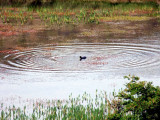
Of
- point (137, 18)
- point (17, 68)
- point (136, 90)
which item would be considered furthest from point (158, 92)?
point (137, 18)

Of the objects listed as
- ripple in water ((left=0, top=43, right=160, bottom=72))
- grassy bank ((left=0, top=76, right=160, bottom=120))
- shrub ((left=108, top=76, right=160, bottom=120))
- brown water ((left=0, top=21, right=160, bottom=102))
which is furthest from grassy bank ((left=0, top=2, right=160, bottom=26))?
shrub ((left=108, top=76, right=160, bottom=120))

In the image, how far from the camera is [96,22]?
29656mm

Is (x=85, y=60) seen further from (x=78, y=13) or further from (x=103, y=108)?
(x=78, y=13)

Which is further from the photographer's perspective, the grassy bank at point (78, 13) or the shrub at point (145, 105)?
the grassy bank at point (78, 13)

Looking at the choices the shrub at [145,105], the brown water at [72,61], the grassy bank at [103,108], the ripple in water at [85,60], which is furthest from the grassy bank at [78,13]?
the shrub at [145,105]

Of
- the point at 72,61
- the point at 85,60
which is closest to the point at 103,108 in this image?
the point at 72,61

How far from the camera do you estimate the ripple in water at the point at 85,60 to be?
17172 mm

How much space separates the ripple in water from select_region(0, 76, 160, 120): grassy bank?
161 inches

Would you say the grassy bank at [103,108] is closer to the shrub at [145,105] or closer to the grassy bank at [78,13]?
the shrub at [145,105]

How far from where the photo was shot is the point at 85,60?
727 inches

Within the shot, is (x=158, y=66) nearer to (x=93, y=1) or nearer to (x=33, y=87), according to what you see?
(x=33, y=87)

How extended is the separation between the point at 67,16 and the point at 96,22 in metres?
3.16

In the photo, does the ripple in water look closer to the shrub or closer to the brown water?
the brown water

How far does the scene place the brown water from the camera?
14500 mm
